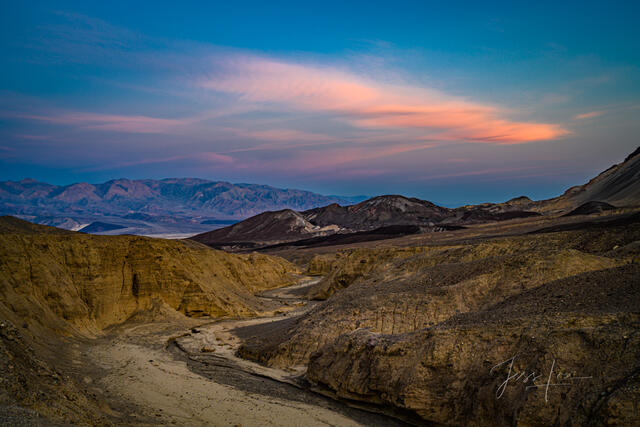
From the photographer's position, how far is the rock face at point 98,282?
901 inches

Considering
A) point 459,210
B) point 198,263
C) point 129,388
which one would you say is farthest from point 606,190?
point 129,388

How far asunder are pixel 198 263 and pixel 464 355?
1153 inches

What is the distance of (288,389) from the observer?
16406 mm

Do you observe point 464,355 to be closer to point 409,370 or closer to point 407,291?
point 409,370

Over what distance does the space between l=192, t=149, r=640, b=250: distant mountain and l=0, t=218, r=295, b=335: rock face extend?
85181mm

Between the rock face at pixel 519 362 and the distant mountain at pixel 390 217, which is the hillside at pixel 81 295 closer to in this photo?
the rock face at pixel 519 362

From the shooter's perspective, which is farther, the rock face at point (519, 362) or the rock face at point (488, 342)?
the rock face at point (488, 342)

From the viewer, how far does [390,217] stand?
17012 centimetres

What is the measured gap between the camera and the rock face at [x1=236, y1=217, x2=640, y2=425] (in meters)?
9.95

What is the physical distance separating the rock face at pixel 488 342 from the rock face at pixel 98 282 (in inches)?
349
